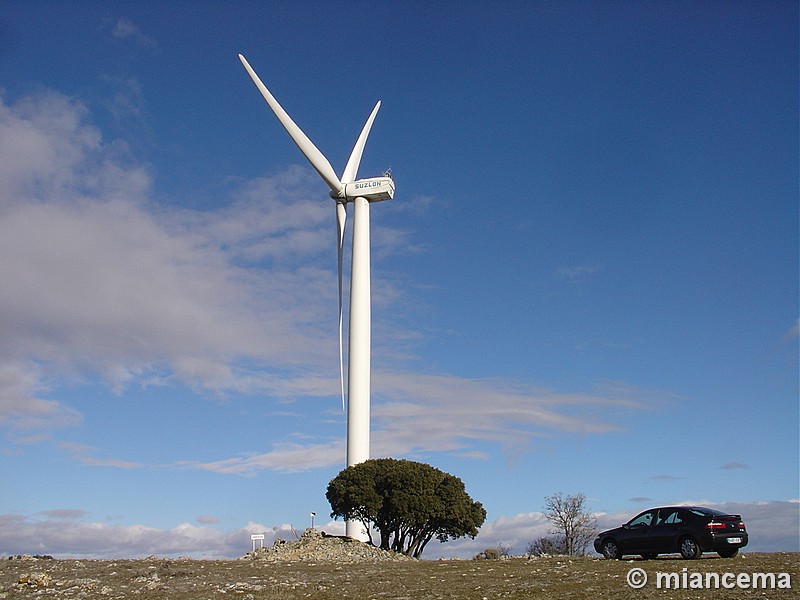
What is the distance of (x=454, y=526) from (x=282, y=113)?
1574 inches

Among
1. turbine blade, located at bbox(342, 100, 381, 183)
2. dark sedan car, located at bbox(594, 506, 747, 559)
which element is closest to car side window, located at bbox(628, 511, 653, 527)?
dark sedan car, located at bbox(594, 506, 747, 559)

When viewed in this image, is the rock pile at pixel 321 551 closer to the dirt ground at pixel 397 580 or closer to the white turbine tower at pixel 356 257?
the white turbine tower at pixel 356 257

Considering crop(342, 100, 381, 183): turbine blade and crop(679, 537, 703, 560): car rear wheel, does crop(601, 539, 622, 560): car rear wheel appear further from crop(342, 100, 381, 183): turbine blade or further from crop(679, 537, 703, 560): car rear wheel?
crop(342, 100, 381, 183): turbine blade

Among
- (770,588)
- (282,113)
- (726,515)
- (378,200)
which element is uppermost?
(282,113)

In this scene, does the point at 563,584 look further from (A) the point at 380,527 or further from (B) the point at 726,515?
(A) the point at 380,527

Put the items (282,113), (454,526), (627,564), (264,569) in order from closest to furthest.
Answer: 1. (627,564)
2. (264,569)
3. (454,526)
4. (282,113)

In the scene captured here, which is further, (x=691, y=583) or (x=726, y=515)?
(x=726, y=515)

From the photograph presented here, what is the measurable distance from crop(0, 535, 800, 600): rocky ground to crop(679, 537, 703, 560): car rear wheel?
0.58 metres

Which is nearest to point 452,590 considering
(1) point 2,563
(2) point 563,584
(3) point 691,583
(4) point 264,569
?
(2) point 563,584

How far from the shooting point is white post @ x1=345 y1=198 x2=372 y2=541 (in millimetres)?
64500

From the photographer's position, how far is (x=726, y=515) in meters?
31.6

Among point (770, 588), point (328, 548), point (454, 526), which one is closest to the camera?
point (770, 588)

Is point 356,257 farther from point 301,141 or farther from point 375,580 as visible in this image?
point 375,580

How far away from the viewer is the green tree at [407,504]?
52.4 metres
